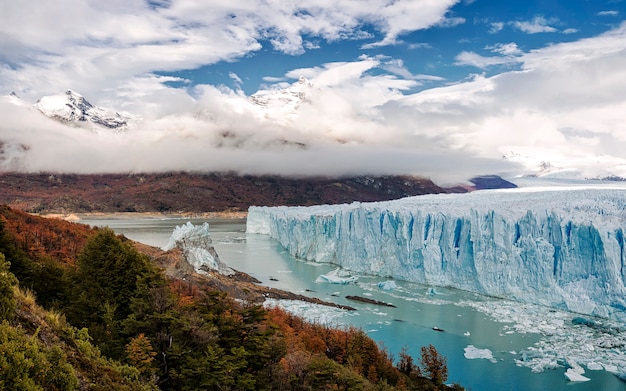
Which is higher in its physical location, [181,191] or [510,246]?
[181,191]

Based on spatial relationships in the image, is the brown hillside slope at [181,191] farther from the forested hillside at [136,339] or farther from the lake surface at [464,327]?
the forested hillside at [136,339]

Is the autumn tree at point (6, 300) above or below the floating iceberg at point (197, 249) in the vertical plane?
above

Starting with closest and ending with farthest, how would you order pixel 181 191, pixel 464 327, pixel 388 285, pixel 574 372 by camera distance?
pixel 574 372
pixel 464 327
pixel 388 285
pixel 181 191

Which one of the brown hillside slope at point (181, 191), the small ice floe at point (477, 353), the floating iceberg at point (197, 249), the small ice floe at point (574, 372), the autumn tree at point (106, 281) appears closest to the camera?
the autumn tree at point (106, 281)

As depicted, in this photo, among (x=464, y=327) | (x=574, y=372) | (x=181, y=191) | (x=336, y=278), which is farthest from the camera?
(x=181, y=191)

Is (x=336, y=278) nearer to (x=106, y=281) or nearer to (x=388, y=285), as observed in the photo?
(x=388, y=285)

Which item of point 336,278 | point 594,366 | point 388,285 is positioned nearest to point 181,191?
point 336,278

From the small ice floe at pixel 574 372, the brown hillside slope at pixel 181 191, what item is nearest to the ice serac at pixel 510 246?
the small ice floe at pixel 574 372
